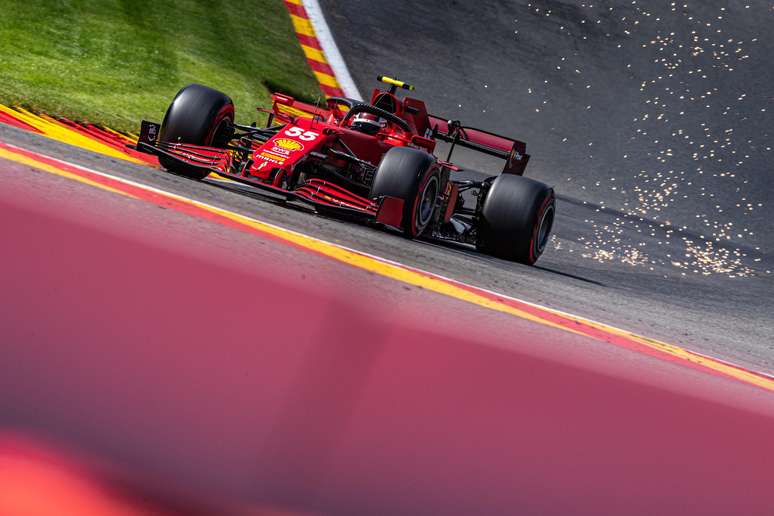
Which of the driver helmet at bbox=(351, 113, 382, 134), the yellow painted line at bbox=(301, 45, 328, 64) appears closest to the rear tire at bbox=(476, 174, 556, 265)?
the driver helmet at bbox=(351, 113, 382, 134)

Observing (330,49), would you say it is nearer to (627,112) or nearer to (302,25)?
(302,25)

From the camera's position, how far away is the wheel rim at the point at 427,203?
646cm

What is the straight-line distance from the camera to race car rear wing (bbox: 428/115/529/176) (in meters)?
7.84

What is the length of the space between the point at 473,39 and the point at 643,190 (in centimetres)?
413

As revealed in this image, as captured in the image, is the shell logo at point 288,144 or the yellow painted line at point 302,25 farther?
the yellow painted line at point 302,25

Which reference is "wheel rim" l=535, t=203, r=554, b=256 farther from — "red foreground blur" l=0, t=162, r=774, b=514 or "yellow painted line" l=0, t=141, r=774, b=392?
"red foreground blur" l=0, t=162, r=774, b=514

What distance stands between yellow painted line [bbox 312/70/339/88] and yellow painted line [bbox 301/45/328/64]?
438mm

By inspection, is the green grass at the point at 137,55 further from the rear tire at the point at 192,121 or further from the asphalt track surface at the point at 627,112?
the asphalt track surface at the point at 627,112

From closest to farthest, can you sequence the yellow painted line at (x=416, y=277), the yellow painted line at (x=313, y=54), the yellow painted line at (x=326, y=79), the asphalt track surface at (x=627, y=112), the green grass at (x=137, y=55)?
the yellow painted line at (x=416, y=277) → the green grass at (x=137, y=55) → the asphalt track surface at (x=627, y=112) → the yellow painted line at (x=326, y=79) → the yellow painted line at (x=313, y=54)

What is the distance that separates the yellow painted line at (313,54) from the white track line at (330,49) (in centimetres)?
9

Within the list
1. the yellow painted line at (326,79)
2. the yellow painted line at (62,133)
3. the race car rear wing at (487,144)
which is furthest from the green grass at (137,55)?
the race car rear wing at (487,144)

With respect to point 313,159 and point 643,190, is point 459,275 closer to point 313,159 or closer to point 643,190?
point 313,159

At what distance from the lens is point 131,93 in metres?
9.35

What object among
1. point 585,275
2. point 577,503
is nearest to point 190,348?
point 577,503
